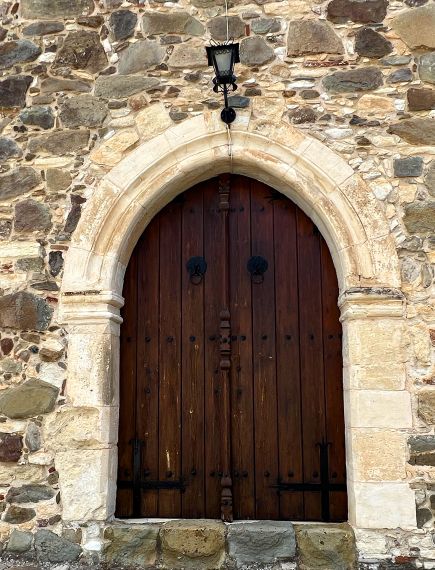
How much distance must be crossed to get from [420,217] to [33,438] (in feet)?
8.91

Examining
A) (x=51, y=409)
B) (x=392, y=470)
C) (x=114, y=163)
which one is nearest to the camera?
(x=392, y=470)

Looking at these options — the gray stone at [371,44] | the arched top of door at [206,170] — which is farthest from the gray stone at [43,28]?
the gray stone at [371,44]

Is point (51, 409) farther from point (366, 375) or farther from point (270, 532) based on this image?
point (366, 375)

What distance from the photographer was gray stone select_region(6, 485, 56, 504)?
3559 millimetres

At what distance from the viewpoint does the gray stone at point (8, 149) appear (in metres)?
3.98

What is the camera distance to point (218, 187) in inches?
162

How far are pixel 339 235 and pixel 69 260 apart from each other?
5.60 feet

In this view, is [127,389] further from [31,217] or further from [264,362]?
[31,217]

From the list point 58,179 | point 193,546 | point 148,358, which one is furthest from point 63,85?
point 193,546

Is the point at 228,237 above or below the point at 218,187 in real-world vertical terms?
below

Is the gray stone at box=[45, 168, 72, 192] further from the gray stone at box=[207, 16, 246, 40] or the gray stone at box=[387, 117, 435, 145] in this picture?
the gray stone at box=[387, 117, 435, 145]

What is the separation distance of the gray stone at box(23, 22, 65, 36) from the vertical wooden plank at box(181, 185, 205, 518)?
143 cm

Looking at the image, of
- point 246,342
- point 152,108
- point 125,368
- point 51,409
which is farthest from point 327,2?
point 51,409

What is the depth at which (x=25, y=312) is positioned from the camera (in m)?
3.76
